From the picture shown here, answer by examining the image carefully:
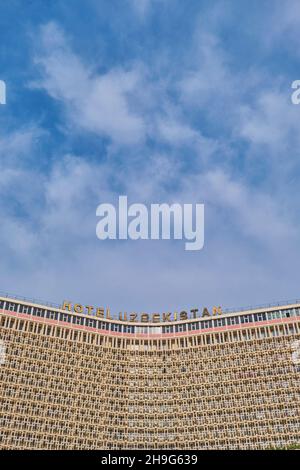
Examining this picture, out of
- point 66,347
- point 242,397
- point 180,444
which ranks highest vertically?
point 66,347

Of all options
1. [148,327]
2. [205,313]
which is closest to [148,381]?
[148,327]

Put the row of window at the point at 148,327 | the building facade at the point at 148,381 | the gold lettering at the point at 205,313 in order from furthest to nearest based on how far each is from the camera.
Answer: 1. the gold lettering at the point at 205,313
2. the row of window at the point at 148,327
3. the building facade at the point at 148,381

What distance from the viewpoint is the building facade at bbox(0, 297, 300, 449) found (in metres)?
140

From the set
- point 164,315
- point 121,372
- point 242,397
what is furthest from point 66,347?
point 242,397

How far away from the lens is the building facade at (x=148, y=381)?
13975 centimetres

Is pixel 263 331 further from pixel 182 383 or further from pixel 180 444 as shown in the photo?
pixel 180 444

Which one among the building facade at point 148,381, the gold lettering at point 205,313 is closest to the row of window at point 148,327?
the building facade at point 148,381

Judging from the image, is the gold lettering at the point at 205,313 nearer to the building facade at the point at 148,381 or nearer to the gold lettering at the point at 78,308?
the building facade at the point at 148,381

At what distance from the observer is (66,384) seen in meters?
148

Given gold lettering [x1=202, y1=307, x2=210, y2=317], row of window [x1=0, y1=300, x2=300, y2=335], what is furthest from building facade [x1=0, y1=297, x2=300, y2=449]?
gold lettering [x1=202, y1=307, x2=210, y2=317]

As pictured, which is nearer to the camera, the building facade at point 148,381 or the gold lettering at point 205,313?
the building facade at point 148,381

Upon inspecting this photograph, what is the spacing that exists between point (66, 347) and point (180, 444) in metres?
45.0

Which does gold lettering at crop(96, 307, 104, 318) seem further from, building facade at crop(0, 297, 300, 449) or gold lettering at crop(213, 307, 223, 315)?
gold lettering at crop(213, 307, 223, 315)
